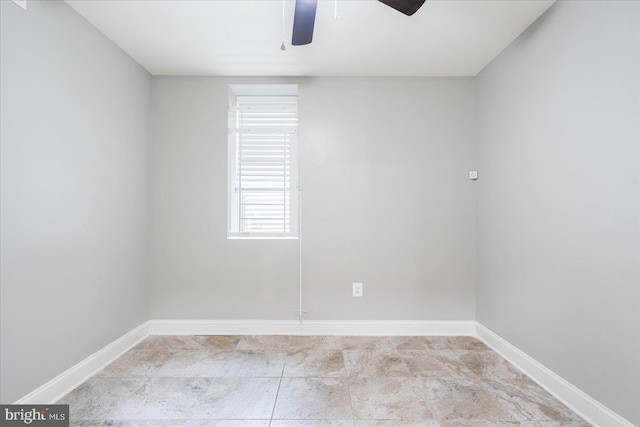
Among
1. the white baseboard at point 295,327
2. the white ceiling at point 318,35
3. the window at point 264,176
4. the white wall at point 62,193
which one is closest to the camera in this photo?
the white wall at point 62,193

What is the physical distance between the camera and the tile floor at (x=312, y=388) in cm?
178

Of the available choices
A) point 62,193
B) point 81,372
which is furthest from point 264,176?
point 81,372

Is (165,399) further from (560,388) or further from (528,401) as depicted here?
(560,388)

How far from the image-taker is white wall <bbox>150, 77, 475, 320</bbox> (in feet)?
9.95

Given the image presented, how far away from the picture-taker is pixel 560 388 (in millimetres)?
1962

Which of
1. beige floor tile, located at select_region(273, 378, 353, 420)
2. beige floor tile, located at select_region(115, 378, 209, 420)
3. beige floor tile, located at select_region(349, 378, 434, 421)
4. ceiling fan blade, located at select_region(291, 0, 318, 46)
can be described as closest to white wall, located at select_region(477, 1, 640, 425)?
beige floor tile, located at select_region(349, 378, 434, 421)

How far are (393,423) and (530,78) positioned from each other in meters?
2.41

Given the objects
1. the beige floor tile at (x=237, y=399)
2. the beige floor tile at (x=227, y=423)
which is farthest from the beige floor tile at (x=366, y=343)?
the beige floor tile at (x=227, y=423)

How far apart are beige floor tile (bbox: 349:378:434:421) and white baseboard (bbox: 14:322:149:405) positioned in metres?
1.78

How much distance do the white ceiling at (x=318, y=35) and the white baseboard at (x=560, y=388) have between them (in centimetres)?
234

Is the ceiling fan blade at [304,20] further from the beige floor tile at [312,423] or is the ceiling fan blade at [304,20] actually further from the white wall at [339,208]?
the beige floor tile at [312,423]

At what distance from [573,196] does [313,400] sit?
1.96 meters

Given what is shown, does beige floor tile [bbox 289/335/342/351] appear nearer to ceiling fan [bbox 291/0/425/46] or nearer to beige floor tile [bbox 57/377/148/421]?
beige floor tile [bbox 57/377/148/421]

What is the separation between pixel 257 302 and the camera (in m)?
3.03
